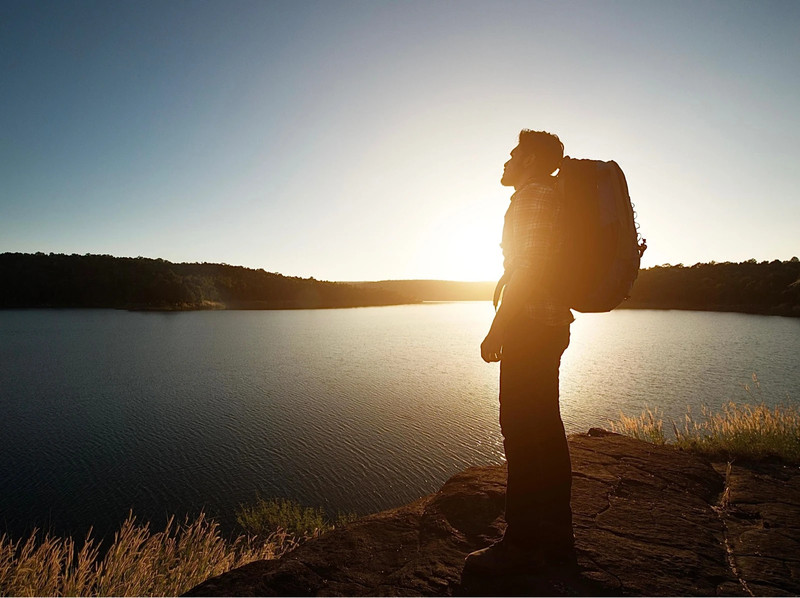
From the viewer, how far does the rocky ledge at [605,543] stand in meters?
2.58

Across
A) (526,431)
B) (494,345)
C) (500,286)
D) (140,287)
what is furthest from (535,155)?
(140,287)

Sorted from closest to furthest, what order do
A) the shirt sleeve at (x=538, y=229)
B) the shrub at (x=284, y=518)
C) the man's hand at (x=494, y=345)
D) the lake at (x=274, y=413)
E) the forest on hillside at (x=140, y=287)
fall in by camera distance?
the shirt sleeve at (x=538, y=229) → the man's hand at (x=494, y=345) → the shrub at (x=284, y=518) → the lake at (x=274, y=413) → the forest on hillside at (x=140, y=287)

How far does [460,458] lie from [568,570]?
11253 mm

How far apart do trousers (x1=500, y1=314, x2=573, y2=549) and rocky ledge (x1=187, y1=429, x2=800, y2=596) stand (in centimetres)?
37

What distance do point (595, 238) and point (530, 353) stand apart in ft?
2.51

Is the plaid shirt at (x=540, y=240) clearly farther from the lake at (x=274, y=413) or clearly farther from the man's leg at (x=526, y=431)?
the lake at (x=274, y=413)

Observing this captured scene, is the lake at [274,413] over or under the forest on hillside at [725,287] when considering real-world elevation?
under

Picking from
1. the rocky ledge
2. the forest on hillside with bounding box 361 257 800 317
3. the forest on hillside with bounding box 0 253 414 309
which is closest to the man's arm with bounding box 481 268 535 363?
the rocky ledge

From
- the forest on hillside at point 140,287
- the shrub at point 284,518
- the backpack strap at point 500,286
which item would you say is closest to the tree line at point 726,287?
the shrub at point 284,518

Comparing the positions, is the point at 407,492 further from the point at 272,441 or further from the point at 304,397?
the point at 304,397

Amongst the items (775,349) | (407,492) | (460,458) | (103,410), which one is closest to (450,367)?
(460,458)

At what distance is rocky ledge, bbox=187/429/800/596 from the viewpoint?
258cm

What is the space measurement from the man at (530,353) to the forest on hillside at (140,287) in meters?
105

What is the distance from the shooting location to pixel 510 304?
2.49 m
